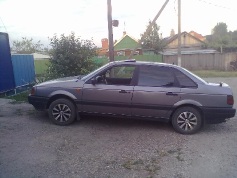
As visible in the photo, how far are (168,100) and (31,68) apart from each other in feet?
30.9

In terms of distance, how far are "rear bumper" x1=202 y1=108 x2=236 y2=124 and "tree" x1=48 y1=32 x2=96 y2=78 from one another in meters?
6.33

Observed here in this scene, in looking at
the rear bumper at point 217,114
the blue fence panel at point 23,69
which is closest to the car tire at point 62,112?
the rear bumper at point 217,114

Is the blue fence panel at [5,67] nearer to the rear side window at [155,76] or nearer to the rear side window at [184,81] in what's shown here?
the rear side window at [155,76]

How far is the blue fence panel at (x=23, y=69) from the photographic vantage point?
1145 centimetres

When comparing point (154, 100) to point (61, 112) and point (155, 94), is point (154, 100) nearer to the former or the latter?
point (155, 94)

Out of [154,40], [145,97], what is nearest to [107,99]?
[145,97]

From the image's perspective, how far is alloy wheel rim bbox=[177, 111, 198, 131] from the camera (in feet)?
20.2

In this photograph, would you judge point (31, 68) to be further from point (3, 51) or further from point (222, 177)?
point (222, 177)

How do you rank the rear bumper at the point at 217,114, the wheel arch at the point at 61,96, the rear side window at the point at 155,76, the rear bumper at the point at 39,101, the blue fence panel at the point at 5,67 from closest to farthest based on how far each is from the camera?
the rear bumper at the point at 217,114 → the rear side window at the point at 155,76 → the wheel arch at the point at 61,96 → the rear bumper at the point at 39,101 → the blue fence panel at the point at 5,67

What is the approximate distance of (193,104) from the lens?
6051 mm

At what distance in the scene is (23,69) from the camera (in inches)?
485

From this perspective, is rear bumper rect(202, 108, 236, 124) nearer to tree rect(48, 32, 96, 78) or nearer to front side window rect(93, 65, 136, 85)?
front side window rect(93, 65, 136, 85)

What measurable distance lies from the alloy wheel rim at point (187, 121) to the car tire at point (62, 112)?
263 cm

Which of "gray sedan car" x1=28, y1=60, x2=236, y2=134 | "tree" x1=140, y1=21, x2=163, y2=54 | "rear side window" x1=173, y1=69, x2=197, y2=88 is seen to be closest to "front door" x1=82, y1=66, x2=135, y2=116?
"gray sedan car" x1=28, y1=60, x2=236, y2=134
